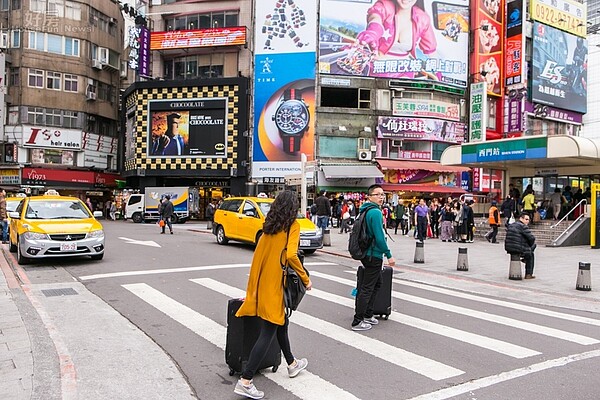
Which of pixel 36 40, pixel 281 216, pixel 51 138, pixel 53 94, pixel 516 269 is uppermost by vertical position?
pixel 36 40

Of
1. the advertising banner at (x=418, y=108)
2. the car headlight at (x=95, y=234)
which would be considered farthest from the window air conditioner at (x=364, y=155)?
the car headlight at (x=95, y=234)

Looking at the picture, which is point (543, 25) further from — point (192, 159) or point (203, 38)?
point (192, 159)

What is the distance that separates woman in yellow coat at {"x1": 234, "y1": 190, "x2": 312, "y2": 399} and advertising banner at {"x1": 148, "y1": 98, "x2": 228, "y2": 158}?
107ft

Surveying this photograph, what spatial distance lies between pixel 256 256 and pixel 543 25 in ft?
146

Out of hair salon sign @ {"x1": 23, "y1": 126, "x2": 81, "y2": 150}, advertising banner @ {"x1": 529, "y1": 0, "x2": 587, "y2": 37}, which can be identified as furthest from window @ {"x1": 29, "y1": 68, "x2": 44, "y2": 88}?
advertising banner @ {"x1": 529, "y1": 0, "x2": 587, "y2": 37}

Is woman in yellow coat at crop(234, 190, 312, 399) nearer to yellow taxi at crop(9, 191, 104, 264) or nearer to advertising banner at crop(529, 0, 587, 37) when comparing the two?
yellow taxi at crop(9, 191, 104, 264)

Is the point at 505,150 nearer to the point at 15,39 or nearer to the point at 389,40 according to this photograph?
the point at 389,40

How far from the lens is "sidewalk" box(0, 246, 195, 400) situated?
180 inches

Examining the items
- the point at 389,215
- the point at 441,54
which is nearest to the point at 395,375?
the point at 389,215

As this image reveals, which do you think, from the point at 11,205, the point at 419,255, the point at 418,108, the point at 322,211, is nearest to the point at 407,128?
the point at 418,108

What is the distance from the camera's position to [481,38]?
38688mm

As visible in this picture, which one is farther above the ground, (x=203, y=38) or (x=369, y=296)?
(x=203, y=38)

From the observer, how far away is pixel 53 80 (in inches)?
1599

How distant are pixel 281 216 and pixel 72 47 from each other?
139ft
